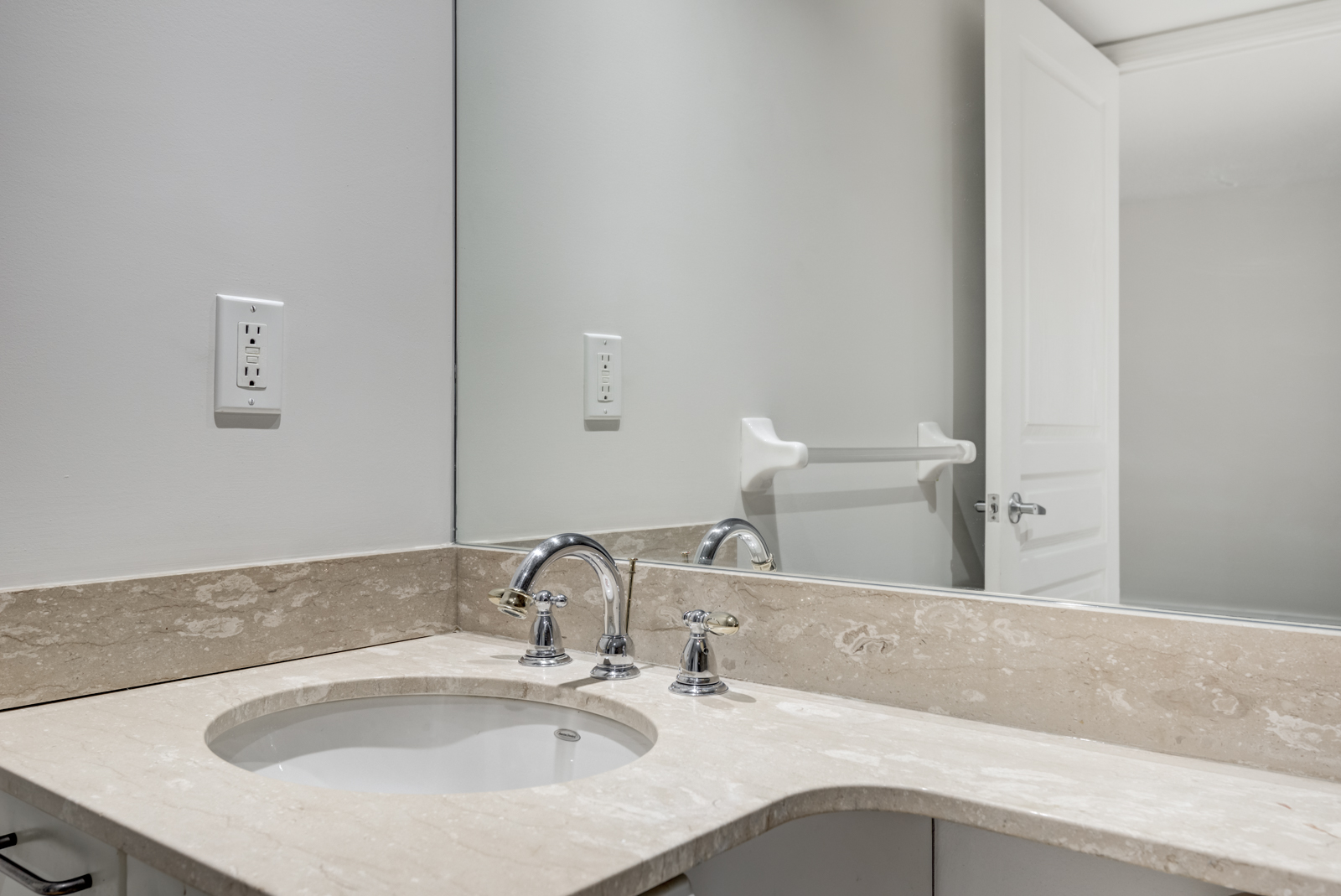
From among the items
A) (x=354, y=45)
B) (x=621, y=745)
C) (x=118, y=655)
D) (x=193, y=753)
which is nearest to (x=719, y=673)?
(x=621, y=745)

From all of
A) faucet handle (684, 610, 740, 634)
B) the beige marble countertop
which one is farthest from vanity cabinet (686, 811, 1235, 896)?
faucet handle (684, 610, 740, 634)

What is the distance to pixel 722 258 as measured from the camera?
1164 millimetres

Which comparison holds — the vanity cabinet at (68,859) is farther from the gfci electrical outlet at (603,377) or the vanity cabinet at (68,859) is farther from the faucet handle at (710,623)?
the gfci electrical outlet at (603,377)

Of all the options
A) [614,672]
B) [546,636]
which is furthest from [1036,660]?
[546,636]

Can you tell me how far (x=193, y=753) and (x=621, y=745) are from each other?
380mm

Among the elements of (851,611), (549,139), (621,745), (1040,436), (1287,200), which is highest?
(549,139)

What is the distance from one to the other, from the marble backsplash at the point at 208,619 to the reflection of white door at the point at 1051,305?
75 cm

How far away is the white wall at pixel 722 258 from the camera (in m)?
0.95

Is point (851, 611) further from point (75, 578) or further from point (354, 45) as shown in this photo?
point (354, 45)

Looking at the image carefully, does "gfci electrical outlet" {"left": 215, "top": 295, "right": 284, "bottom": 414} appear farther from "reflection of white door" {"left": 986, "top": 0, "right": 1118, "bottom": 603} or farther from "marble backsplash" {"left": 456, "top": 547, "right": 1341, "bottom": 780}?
"reflection of white door" {"left": 986, "top": 0, "right": 1118, "bottom": 603}

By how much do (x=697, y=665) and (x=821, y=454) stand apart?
0.26 metres

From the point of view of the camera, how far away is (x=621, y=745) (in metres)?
0.94

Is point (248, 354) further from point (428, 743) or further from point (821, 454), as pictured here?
point (821, 454)

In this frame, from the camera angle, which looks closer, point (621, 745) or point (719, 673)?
point (621, 745)
